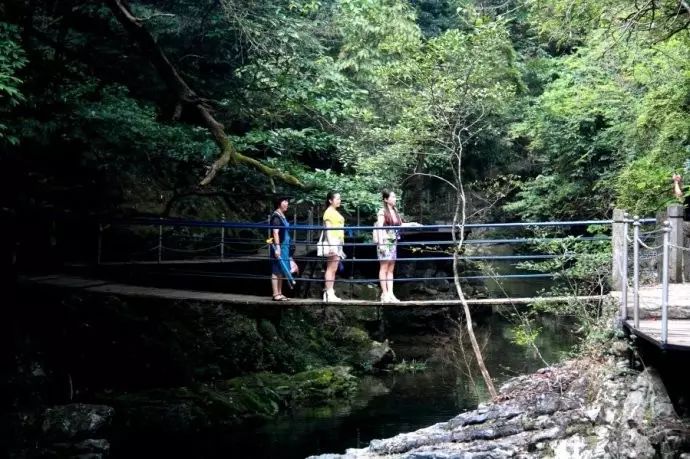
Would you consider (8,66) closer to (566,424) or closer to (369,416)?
(566,424)

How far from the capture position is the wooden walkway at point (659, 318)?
5224mm

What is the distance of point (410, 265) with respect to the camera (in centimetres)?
1925

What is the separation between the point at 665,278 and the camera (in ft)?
17.1

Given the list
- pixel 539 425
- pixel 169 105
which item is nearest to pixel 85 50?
pixel 169 105

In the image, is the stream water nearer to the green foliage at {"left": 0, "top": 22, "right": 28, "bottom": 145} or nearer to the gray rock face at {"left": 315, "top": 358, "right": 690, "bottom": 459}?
the gray rock face at {"left": 315, "top": 358, "right": 690, "bottom": 459}

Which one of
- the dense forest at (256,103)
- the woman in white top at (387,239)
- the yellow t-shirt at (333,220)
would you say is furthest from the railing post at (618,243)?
the yellow t-shirt at (333,220)

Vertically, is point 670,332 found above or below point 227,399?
above

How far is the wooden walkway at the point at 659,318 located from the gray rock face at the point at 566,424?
45 centimetres

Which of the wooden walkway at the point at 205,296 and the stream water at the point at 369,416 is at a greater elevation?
the wooden walkway at the point at 205,296

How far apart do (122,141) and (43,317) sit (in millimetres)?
3910

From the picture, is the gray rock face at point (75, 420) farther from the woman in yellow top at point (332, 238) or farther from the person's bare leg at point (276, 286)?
the woman in yellow top at point (332, 238)

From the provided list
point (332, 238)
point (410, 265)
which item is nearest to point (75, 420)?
point (332, 238)

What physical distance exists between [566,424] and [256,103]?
703 cm

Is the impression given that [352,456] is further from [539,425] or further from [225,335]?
[225,335]
